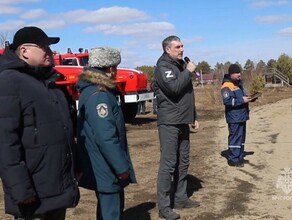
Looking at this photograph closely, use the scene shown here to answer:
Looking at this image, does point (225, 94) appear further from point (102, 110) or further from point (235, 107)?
point (102, 110)

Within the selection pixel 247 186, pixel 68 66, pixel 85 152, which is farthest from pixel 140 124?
pixel 85 152

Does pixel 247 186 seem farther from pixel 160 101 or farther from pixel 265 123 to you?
pixel 265 123

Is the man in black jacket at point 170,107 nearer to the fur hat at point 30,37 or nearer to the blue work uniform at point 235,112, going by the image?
the fur hat at point 30,37

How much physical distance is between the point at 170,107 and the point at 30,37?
7.97ft

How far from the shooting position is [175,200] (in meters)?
5.66

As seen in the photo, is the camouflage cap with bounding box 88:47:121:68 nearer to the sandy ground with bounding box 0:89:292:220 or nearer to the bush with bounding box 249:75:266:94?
the sandy ground with bounding box 0:89:292:220

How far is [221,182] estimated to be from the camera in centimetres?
685

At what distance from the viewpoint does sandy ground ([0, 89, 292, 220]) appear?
550cm

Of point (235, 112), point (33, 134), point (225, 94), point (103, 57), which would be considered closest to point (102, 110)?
point (103, 57)

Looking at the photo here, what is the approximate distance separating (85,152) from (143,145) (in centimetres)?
659

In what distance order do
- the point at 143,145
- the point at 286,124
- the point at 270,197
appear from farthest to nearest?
the point at 286,124 → the point at 143,145 → the point at 270,197

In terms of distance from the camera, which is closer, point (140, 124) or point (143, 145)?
point (143, 145)

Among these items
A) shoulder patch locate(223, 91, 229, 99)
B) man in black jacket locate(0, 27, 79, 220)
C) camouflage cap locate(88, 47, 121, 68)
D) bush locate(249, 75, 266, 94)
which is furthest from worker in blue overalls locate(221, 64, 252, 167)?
bush locate(249, 75, 266, 94)

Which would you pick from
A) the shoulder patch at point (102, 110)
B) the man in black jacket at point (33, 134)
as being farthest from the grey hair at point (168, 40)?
the man in black jacket at point (33, 134)
